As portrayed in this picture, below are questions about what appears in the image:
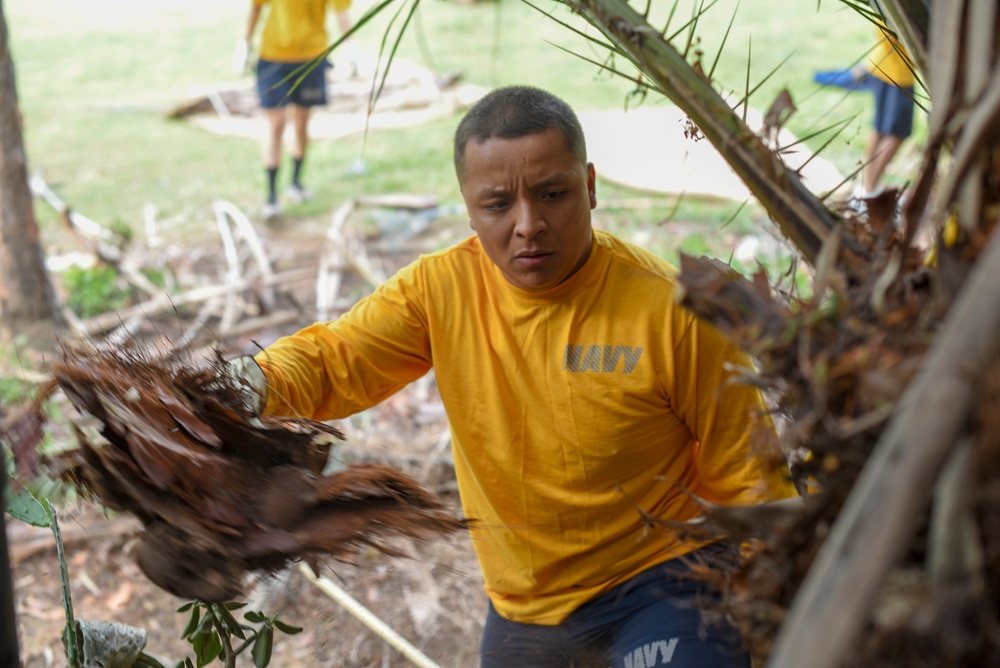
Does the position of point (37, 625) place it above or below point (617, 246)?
below

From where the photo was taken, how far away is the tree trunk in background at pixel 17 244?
4738 mm

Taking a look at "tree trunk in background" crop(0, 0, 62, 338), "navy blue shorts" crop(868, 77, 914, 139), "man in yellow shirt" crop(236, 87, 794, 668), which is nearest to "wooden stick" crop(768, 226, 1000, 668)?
"man in yellow shirt" crop(236, 87, 794, 668)

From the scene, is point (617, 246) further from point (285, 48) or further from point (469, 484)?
point (285, 48)

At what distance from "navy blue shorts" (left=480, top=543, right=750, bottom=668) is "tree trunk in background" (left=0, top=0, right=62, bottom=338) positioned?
11.5ft

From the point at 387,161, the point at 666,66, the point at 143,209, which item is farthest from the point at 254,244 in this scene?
the point at 666,66

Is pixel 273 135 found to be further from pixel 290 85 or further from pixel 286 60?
pixel 286 60

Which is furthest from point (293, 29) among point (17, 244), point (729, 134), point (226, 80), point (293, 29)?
point (729, 134)

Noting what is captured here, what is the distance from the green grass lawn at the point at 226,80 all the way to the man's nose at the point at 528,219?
263cm

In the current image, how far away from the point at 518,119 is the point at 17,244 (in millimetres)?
3802

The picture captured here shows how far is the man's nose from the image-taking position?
2012mm

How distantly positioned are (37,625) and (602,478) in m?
2.42

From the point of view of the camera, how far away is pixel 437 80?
10.4 meters

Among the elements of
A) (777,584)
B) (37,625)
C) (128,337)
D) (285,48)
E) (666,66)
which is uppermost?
(666,66)

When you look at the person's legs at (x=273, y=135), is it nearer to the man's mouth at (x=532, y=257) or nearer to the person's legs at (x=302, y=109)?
the person's legs at (x=302, y=109)
